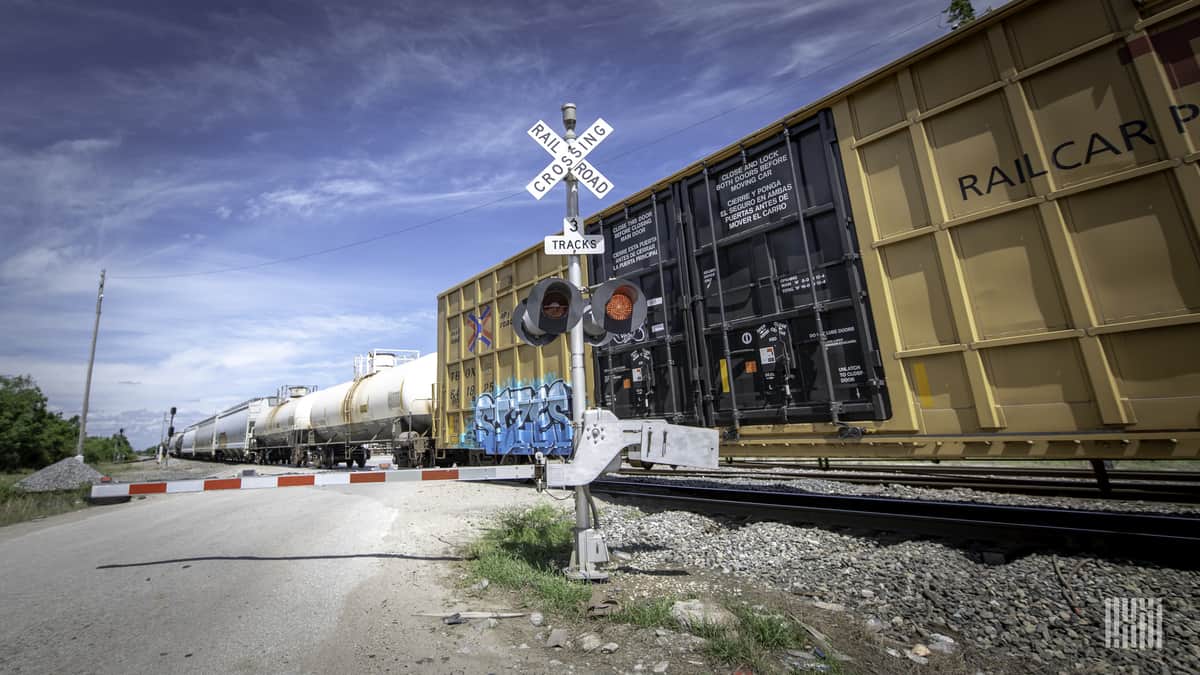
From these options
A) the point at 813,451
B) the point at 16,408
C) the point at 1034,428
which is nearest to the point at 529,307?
the point at 813,451

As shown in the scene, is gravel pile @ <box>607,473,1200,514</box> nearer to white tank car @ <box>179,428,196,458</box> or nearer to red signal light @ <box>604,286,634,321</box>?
red signal light @ <box>604,286,634,321</box>

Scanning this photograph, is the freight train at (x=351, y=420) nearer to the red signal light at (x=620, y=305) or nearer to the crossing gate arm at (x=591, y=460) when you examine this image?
the crossing gate arm at (x=591, y=460)

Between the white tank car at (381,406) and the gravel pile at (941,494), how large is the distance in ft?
27.4

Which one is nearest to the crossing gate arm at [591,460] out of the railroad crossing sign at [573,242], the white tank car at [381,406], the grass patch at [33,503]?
the railroad crossing sign at [573,242]

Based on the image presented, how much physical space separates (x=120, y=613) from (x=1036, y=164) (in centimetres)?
853

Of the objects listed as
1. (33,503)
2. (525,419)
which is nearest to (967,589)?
(525,419)

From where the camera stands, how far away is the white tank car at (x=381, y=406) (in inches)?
626

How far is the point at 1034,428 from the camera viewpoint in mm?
4641

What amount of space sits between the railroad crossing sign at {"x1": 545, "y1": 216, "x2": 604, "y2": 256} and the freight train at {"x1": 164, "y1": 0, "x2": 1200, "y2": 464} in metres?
2.68

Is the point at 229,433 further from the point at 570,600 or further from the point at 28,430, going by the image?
the point at 570,600

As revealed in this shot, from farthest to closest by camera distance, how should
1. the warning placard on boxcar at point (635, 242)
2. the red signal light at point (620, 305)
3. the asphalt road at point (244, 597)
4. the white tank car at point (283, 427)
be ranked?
the white tank car at point (283, 427), the warning placard on boxcar at point (635, 242), the red signal light at point (620, 305), the asphalt road at point (244, 597)

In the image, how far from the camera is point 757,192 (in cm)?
677

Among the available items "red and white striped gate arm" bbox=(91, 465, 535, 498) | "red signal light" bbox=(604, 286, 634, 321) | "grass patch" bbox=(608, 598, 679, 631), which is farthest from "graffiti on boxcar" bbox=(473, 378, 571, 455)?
"grass patch" bbox=(608, 598, 679, 631)

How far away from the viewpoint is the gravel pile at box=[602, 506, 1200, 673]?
291 cm
